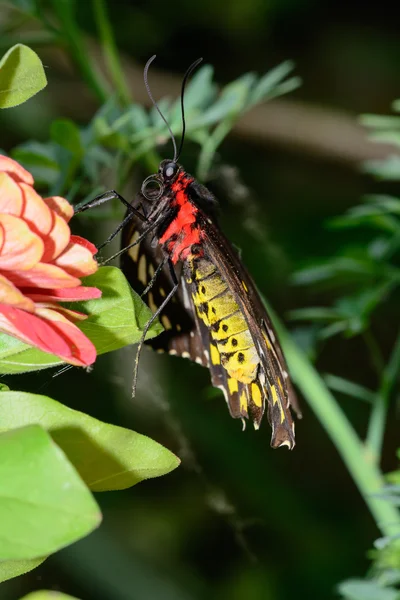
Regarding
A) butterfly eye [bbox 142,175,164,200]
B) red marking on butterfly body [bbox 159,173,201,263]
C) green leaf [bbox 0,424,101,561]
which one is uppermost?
butterfly eye [bbox 142,175,164,200]

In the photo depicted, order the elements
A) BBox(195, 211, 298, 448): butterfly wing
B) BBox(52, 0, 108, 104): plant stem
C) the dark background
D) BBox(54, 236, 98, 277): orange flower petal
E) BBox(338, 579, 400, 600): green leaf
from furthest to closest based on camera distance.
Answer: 1. the dark background
2. BBox(52, 0, 108, 104): plant stem
3. BBox(338, 579, 400, 600): green leaf
4. BBox(195, 211, 298, 448): butterfly wing
5. BBox(54, 236, 98, 277): orange flower petal

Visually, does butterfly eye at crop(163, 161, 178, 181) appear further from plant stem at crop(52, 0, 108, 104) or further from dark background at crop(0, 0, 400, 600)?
dark background at crop(0, 0, 400, 600)

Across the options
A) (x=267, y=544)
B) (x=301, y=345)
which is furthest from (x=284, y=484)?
(x=301, y=345)

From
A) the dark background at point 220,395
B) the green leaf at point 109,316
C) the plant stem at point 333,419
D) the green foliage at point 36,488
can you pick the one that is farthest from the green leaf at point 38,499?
the dark background at point 220,395

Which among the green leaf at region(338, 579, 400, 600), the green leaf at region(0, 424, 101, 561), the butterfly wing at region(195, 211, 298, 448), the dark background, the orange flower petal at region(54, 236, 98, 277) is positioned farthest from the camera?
the dark background

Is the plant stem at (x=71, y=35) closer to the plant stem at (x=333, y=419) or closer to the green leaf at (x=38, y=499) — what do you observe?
the plant stem at (x=333, y=419)

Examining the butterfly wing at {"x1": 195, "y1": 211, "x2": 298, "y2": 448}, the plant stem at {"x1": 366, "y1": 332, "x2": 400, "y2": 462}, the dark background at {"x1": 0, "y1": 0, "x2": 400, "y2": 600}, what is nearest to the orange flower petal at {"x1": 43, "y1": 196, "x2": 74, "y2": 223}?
the butterfly wing at {"x1": 195, "y1": 211, "x2": 298, "y2": 448}
